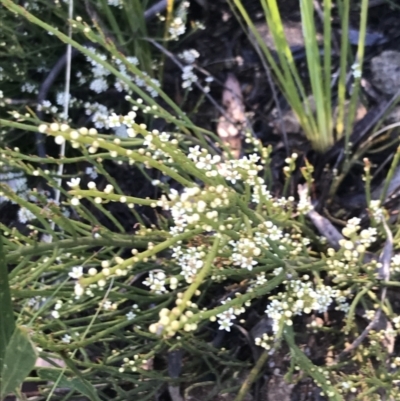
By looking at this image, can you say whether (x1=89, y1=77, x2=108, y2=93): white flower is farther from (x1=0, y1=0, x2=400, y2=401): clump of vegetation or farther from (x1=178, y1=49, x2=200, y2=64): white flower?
(x1=178, y1=49, x2=200, y2=64): white flower

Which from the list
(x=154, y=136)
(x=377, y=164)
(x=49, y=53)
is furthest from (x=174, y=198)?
(x=49, y=53)

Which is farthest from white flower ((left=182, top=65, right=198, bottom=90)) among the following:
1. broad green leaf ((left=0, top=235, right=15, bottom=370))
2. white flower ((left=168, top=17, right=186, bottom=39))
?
broad green leaf ((left=0, top=235, right=15, bottom=370))

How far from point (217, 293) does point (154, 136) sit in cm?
52

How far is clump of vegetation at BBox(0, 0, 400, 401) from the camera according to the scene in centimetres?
66

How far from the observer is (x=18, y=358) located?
0.57 metres

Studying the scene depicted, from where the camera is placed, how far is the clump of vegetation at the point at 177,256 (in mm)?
658

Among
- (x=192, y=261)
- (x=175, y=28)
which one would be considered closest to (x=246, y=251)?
(x=192, y=261)

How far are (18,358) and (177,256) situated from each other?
280mm

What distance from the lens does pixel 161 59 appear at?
1203mm

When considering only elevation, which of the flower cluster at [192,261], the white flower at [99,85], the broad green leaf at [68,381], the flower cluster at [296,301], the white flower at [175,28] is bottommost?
the broad green leaf at [68,381]

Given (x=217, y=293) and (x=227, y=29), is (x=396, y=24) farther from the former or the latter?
(x=217, y=293)

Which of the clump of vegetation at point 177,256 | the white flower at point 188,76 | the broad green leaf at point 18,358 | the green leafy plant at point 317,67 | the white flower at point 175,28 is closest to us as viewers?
the broad green leaf at point 18,358

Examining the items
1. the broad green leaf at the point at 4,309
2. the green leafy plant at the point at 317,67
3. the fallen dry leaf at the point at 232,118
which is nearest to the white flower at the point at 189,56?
the fallen dry leaf at the point at 232,118

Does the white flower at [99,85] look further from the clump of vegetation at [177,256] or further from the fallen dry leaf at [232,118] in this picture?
the fallen dry leaf at [232,118]
